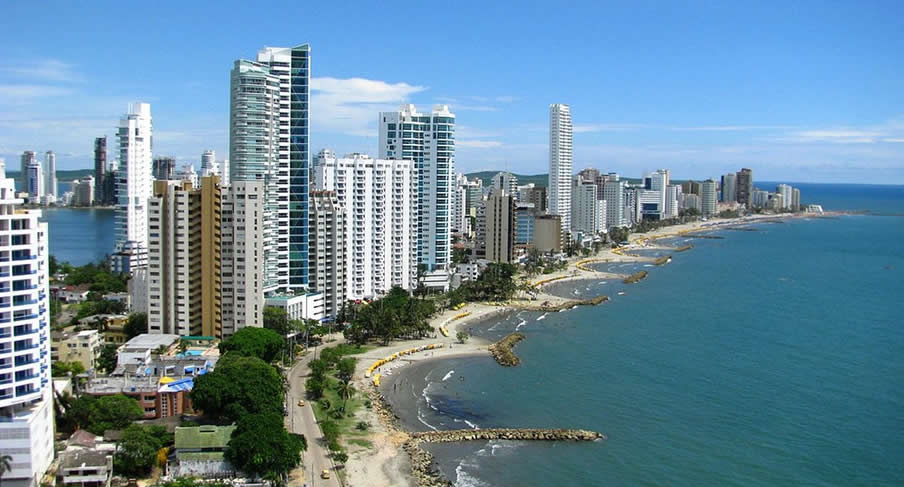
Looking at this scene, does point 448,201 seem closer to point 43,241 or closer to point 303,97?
point 303,97

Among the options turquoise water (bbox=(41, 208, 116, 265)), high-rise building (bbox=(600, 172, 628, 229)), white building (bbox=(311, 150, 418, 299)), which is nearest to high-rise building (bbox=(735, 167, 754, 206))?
high-rise building (bbox=(600, 172, 628, 229))

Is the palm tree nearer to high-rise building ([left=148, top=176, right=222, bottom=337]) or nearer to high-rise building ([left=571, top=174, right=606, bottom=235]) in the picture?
high-rise building ([left=148, top=176, right=222, bottom=337])

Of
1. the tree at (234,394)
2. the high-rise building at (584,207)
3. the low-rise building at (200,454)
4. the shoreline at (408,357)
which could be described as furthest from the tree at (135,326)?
the high-rise building at (584,207)

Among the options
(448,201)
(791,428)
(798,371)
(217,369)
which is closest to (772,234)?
(448,201)

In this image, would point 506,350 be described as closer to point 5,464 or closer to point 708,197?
point 5,464

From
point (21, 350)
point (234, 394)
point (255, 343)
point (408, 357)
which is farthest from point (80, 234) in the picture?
point (21, 350)
